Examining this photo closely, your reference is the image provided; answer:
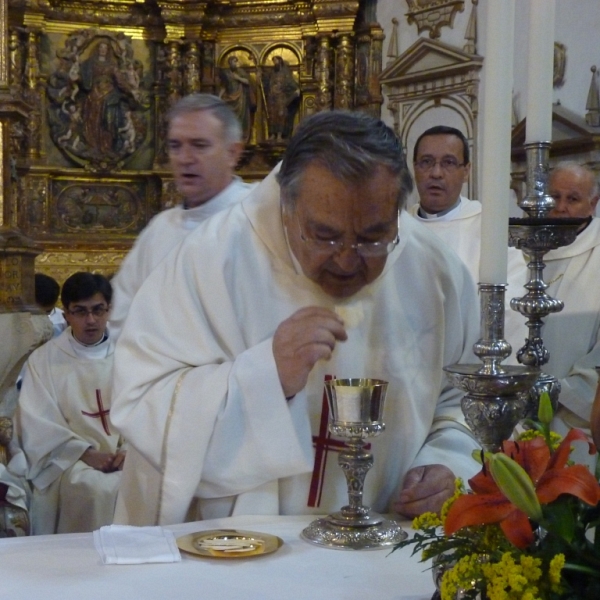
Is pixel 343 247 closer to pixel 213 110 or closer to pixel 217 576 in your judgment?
pixel 217 576

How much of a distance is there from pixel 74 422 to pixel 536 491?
165 inches

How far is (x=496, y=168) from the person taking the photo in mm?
1399

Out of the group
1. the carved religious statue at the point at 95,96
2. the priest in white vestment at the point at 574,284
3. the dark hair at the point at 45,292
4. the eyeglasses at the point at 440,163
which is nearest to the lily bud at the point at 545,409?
the priest in white vestment at the point at 574,284

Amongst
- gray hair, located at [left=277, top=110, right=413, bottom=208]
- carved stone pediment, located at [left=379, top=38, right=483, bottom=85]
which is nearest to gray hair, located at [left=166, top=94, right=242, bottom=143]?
gray hair, located at [left=277, top=110, right=413, bottom=208]

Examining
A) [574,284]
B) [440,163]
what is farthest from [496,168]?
[440,163]

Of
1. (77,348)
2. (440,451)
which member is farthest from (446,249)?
(77,348)

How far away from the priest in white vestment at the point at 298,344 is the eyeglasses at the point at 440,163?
7.46 ft

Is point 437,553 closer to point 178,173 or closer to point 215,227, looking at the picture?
point 215,227

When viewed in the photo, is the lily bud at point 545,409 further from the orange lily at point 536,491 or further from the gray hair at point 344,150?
the gray hair at point 344,150

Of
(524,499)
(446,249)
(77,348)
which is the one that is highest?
(446,249)

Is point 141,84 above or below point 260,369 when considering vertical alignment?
above

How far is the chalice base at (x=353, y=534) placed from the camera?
1.70 metres

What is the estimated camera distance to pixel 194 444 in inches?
76.9

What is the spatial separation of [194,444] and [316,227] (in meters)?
0.50
